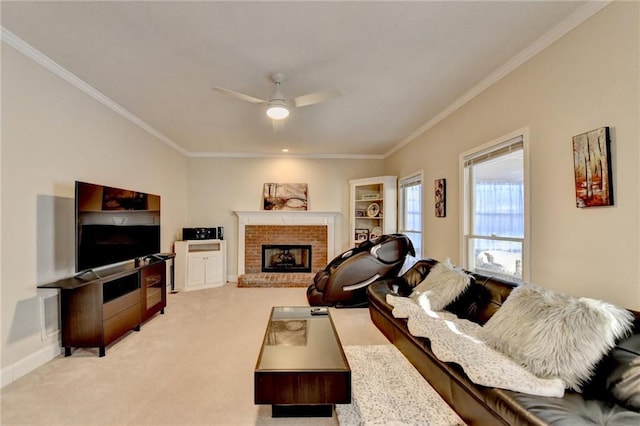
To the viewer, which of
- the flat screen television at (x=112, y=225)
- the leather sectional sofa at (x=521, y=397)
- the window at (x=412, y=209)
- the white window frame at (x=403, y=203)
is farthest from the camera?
the window at (x=412, y=209)

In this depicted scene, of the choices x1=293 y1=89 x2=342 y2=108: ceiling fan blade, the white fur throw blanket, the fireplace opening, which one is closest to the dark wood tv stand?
x1=293 y1=89 x2=342 y2=108: ceiling fan blade

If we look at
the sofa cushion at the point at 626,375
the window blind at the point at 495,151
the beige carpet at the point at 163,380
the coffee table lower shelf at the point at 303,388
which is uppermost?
the window blind at the point at 495,151

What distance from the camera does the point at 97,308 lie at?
9.00 ft

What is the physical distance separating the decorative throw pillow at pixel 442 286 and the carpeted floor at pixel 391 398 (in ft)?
1.94

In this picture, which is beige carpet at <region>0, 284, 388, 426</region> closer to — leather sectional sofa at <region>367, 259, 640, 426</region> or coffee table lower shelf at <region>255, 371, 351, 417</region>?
coffee table lower shelf at <region>255, 371, 351, 417</region>

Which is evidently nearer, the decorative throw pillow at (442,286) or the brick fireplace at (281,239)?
the decorative throw pillow at (442,286)

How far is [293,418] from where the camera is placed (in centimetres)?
192

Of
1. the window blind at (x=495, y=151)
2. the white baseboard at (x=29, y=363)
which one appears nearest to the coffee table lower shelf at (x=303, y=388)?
the white baseboard at (x=29, y=363)

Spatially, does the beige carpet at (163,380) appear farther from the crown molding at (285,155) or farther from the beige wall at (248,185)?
the crown molding at (285,155)

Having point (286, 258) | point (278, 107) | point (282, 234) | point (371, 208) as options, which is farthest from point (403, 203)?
point (278, 107)

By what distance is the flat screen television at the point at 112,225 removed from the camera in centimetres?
278

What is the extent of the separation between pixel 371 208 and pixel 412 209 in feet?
3.58

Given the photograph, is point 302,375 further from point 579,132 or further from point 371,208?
point 371,208

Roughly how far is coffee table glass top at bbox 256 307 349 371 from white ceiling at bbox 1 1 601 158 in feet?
7.39
